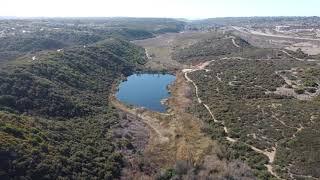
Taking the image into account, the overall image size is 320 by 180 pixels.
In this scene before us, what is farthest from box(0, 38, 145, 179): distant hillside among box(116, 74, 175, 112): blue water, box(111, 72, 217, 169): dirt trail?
box(111, 72, 217, 169): dirt trail

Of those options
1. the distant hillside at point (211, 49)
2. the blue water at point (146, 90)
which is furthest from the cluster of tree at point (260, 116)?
the distant hillside at point (211, 49)

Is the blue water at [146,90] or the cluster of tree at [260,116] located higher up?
the cluster of tree at [260,116]

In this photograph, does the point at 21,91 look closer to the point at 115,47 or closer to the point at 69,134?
the point at 69,134

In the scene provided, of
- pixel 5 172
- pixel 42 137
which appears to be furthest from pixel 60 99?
pixel 5 172

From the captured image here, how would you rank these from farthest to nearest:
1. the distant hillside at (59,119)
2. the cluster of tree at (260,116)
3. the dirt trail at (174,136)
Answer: the dirt trail at (174,136)
the cluster of tree at (260,116)
the distant hillside at (59,119)

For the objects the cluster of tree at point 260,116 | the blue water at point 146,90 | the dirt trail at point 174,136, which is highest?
the cluster of tree at point 260,116

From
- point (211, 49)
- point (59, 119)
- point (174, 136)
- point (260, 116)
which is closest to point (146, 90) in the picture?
point (59, 119)

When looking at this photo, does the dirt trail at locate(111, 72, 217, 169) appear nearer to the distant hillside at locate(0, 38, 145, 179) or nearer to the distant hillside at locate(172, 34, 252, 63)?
the distant hillside at locate(0, 38, 145, 179)

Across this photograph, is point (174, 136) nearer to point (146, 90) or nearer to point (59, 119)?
point (59, 119)

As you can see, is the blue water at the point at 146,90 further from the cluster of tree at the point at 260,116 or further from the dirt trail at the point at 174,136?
the cluster of tree at the point at 260,116
